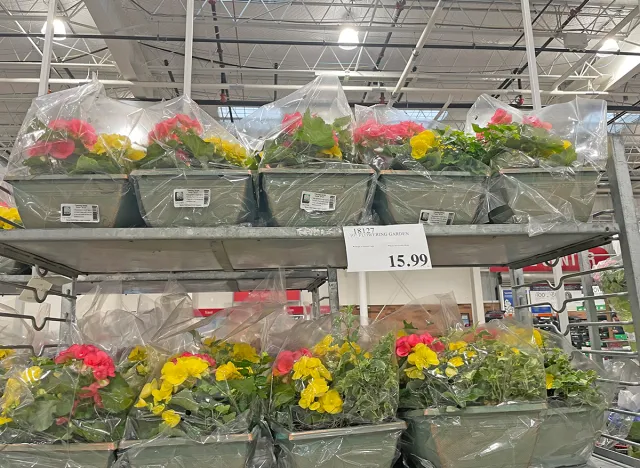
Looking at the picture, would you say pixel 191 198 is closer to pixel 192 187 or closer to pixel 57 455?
pixel 192 187

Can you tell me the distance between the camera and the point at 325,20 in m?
5.95

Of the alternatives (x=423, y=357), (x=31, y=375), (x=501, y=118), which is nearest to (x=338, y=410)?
(x=423, y=357)

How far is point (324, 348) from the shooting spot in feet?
3.90

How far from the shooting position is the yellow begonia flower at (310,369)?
43.3 inches

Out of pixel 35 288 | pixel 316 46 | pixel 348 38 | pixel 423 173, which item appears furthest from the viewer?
pixel 316 46

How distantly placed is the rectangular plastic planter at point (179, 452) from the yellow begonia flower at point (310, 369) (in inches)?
6.8

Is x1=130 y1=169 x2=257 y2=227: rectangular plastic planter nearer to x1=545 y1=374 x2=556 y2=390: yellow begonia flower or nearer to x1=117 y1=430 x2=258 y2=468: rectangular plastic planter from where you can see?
x1=117 y1=430 x2=258 y2=468: rectangular plastic planter

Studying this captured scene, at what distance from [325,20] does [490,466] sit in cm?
583

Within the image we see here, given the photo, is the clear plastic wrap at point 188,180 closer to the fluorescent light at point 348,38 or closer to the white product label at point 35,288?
the white product label at point 35,288

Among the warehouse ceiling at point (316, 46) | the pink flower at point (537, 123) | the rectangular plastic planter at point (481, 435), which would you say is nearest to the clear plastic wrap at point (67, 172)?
the rectangular plastic planter at point (481, 435)

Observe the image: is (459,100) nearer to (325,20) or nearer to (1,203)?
(325,20)

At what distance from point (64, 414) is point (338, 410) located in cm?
62

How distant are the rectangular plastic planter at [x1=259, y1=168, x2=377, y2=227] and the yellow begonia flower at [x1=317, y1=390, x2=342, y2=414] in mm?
427

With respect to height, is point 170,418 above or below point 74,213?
below
